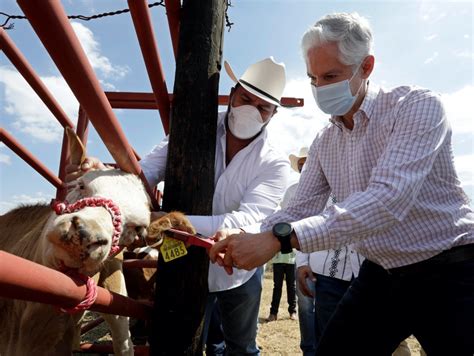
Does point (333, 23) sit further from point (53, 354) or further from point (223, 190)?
point (53, 354)

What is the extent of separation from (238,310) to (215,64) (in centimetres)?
154

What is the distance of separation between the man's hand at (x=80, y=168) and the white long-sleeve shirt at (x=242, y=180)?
483 mm

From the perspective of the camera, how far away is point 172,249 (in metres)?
1.87

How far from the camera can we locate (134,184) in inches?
78.2

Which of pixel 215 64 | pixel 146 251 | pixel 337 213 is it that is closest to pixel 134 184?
pixel 215 64

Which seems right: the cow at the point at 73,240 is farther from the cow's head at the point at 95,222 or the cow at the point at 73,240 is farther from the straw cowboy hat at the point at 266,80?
the straw cowboy hat at the point at 266,80

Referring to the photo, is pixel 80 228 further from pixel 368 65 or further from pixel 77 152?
pixel 368 65

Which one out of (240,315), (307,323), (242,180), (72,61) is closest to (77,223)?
(72,61)

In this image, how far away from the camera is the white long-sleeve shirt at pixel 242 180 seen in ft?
7.98

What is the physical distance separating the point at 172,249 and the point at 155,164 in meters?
0.85

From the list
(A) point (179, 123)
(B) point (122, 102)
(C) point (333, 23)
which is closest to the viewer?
(C) point (333, 23)

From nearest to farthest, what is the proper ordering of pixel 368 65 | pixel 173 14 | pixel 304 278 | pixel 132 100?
pixel 368 65 < pixel 173 14 < pixel 304 278 < pixel 132 100

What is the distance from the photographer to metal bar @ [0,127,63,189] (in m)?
2.93

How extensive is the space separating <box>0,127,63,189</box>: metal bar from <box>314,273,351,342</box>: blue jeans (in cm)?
239
